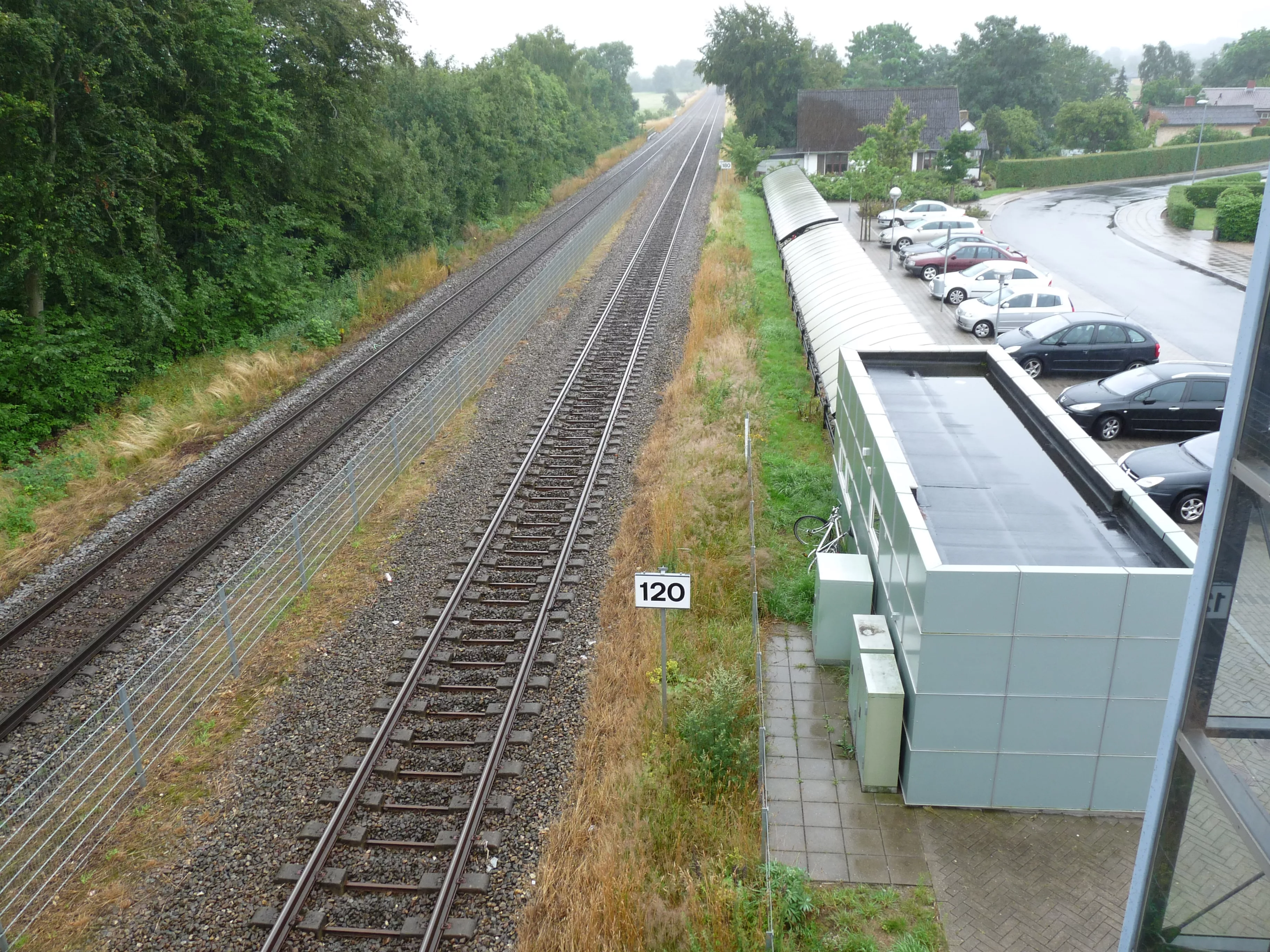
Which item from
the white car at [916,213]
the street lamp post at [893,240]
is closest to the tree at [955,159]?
the white car at [916,213]

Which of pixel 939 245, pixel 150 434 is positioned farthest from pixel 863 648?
pixel 939 245

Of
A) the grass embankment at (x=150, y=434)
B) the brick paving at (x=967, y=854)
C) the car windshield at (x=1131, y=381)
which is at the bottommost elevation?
the brick paving at (x=967, y=854)

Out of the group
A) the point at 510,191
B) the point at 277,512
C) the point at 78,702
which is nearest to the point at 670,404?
the point at 277,512

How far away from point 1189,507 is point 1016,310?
10948 millimetres

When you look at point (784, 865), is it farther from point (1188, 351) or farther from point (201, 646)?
point (1188, 351)

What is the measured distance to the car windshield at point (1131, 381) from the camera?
17.3 metres

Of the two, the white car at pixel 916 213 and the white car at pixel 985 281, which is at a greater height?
the white car at pixel 916 213

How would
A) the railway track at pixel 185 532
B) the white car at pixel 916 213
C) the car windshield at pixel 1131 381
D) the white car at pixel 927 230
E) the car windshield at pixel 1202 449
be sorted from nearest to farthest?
the railway track at pixel 185 532 < the car windshield at pixel 1202 449 < the car windshield at pixel 1131 381 < the white car at pixel 927 230 < the white car at pixel 916 213

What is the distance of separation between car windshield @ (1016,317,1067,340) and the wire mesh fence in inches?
532

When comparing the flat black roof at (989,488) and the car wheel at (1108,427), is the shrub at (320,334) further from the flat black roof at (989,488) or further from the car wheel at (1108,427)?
the car wheel at (1108,427)

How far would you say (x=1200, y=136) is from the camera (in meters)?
53.0

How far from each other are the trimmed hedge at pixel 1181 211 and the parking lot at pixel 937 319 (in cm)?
1082

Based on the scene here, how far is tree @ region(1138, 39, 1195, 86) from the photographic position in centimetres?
11862

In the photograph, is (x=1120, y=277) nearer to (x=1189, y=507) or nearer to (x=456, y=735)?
(x=1189, y=507)
